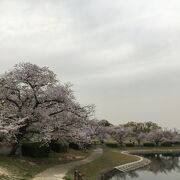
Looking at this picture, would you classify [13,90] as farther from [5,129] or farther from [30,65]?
[5,129]

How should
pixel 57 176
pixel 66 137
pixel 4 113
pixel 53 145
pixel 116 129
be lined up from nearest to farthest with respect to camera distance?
pixel 57 176
pixel 4 113
pixel 66 137
pixel 53 145
pixel 116 129

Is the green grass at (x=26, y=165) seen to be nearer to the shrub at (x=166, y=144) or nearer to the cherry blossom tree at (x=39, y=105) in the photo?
the cherry blossom tree at (x=39, y=105)

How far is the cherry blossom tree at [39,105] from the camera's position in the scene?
Result: 40.9m

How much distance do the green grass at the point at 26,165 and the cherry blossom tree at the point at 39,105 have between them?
2555 millimetres

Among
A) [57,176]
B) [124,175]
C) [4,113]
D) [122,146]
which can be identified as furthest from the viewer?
[122,146]

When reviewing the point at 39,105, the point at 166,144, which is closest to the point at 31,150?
the point at 39,105

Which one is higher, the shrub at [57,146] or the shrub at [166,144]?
the shrub at [166,144]

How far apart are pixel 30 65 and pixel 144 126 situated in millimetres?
131113

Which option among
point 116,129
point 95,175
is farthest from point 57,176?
point 116,129

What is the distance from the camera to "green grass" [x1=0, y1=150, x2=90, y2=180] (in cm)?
3043

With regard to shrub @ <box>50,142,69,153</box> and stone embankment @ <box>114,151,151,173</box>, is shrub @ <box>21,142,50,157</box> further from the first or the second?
stone embankment @ <box>114,151,151,173</box>

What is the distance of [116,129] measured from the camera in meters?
120

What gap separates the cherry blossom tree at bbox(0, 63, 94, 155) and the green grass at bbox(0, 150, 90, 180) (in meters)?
2.56

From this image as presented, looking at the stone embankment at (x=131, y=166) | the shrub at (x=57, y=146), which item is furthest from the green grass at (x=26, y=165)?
the stone embankment at (x=131, y=166)
